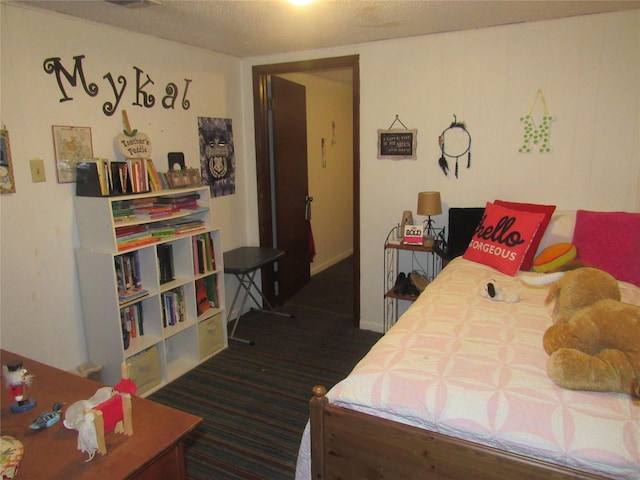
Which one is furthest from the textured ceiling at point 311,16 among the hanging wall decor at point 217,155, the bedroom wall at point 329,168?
the bedroom wall at point 329,168

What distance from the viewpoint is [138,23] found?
266 centimetres

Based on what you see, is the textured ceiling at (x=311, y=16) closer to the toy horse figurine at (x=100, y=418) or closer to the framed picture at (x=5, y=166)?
the framed picture at (x=5, y=166)

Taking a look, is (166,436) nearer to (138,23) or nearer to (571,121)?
(138,23)

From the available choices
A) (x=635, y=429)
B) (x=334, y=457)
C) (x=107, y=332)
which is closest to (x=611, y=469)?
(x=635, y=429)

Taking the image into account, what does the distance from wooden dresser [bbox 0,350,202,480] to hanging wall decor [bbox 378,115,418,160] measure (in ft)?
7.94

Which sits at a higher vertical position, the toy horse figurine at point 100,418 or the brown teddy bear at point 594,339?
Answer: the brown teddy bear at point 594,339

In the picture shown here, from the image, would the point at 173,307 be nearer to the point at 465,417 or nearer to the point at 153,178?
the point at 153,178

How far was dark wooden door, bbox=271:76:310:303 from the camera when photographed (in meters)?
4.00

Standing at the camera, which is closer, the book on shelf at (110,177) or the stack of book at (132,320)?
the book on shelf at (110,177)

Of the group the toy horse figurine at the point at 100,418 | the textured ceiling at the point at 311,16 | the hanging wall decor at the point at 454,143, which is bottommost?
the toy horse figurine at the point at 100,418

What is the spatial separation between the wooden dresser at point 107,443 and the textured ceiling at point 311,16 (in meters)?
1.89

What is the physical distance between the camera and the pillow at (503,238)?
8.41 feet

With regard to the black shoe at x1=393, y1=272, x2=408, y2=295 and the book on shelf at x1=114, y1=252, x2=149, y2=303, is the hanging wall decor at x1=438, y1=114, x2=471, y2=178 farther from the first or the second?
the book on shelf at x1=114, y1=252, x2=149, y2=303

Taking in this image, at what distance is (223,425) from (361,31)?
2.57 meters
